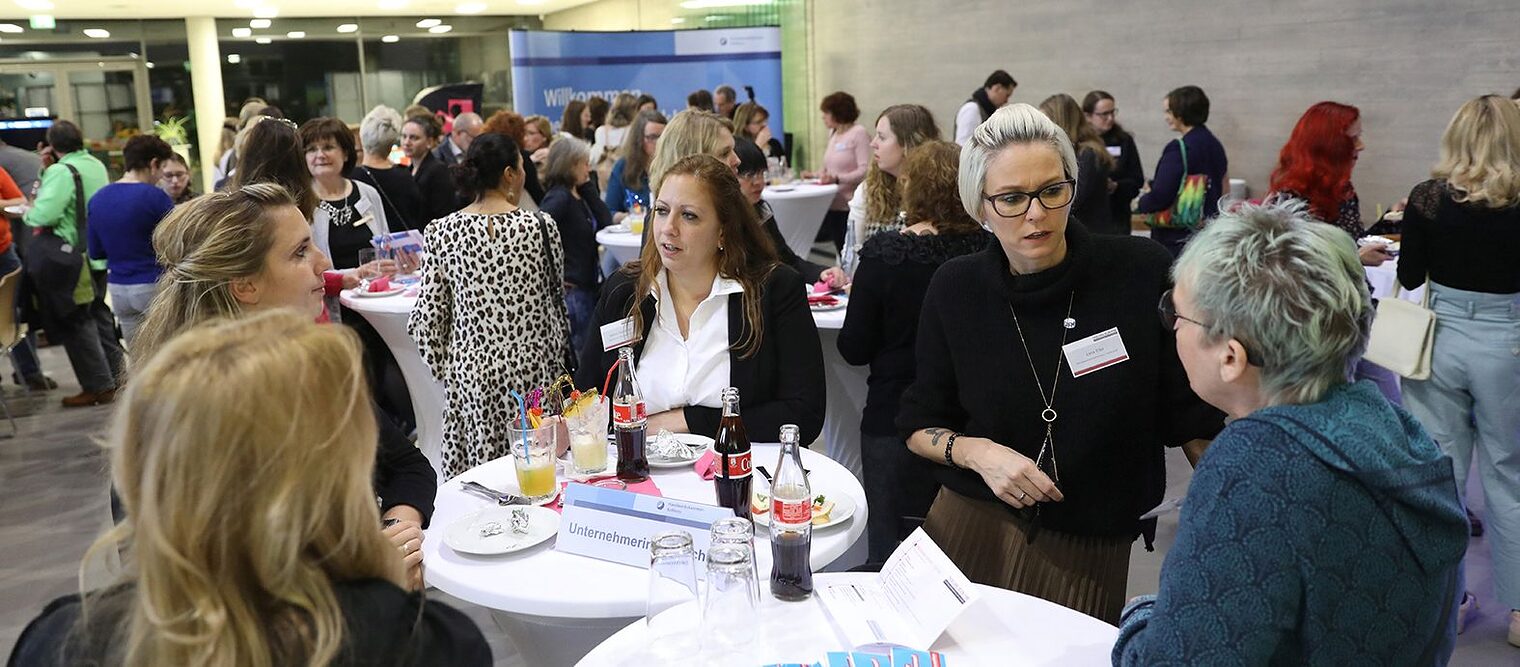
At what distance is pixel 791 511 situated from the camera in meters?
1.66

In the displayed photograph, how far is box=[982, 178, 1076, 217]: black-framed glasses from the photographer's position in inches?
79.2

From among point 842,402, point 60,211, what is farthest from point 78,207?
point 842,402

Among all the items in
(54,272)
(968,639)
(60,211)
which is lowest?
(968,639)

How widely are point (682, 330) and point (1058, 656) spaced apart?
1351 mm

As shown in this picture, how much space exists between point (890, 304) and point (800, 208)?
188 inches

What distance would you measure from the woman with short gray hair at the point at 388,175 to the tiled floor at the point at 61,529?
5.47 feet

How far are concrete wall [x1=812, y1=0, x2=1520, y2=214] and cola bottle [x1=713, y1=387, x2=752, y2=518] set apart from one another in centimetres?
492

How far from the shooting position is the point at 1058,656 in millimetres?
1551

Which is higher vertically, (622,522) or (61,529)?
(622,522)

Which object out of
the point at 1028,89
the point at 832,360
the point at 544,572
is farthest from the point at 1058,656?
the point at 1028,89

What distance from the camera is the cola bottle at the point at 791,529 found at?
1.67m

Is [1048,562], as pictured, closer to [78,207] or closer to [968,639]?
[968,639]

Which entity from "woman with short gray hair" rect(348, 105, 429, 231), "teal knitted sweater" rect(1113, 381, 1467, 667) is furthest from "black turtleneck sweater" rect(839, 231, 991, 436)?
"woman with short gray hair" rect(348, 105, 429, 231)

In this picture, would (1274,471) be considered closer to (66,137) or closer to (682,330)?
(682,330)
